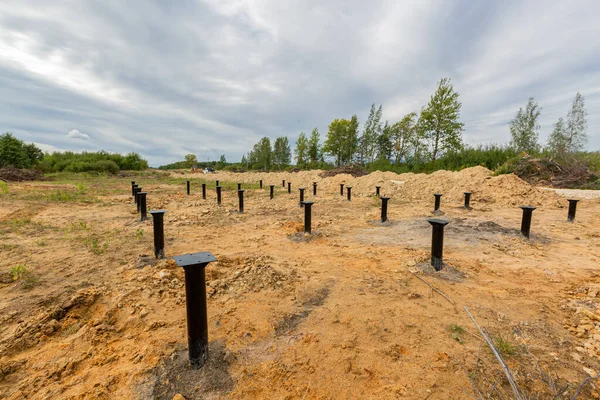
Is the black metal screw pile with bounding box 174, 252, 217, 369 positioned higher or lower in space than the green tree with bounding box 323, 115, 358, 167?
lower

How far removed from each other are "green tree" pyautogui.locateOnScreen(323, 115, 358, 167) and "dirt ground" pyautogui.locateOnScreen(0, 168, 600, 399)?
32.8 meters

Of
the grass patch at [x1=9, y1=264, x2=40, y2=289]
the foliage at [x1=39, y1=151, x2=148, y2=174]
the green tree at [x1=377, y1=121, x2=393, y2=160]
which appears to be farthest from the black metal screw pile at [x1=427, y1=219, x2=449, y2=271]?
the foliage at [x1=39, y1=151, x2=148, y2=174]

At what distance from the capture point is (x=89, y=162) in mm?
33344

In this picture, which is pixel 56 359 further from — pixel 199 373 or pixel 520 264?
pixel 520 264

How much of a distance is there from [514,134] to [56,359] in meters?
30.2

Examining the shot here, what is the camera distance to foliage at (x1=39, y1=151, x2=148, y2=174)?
3091cm

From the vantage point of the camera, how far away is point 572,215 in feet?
22.3

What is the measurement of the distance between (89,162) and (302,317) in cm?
4244

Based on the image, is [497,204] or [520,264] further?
[497,204]

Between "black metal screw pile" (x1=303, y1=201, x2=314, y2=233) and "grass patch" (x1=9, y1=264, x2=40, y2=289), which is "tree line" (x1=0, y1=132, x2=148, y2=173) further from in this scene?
"black metal screw pile" (x1=303, y1=201, x2=314, y2=233)

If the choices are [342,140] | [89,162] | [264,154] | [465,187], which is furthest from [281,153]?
[465,187]

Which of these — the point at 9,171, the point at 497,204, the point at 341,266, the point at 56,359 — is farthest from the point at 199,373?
the point at 9,171

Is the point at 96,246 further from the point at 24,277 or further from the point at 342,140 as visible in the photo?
the point at 342,140

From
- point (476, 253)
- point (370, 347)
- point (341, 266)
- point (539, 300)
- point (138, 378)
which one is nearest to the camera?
point (138, 378)
